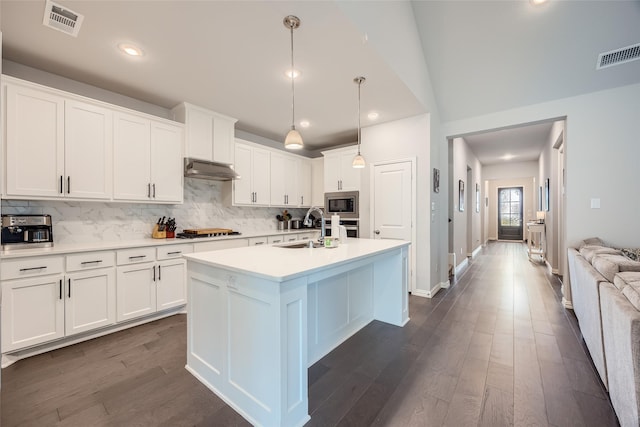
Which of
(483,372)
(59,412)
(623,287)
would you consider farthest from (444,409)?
(59,412)

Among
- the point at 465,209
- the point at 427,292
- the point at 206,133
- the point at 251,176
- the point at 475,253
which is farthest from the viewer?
the point at 475,253

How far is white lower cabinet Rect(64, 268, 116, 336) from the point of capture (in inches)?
99.4

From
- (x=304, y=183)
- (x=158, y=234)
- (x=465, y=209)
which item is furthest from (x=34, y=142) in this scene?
(x=465, y=209)

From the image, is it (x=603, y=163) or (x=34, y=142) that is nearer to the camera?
(x=34, y=142)

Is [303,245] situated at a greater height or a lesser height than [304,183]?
lesser

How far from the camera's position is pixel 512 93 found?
143 inches

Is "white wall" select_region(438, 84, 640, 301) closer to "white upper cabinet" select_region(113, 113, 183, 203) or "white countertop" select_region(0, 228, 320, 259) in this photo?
"white countertop" select_region(0, 228, 320, 259)

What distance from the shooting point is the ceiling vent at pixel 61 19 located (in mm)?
2009

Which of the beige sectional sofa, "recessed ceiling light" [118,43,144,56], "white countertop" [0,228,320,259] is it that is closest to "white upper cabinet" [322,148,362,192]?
"white countertop" [0,228,320,259]

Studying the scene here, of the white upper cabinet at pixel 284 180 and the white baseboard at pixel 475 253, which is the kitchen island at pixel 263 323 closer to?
the white upper cabinet at pixel 284 180

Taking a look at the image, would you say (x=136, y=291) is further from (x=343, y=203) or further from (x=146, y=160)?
(x=343, y=203)

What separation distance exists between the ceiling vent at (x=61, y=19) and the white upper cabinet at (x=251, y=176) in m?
2.20

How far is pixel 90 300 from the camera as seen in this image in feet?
8.63

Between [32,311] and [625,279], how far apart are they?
14.4ft
